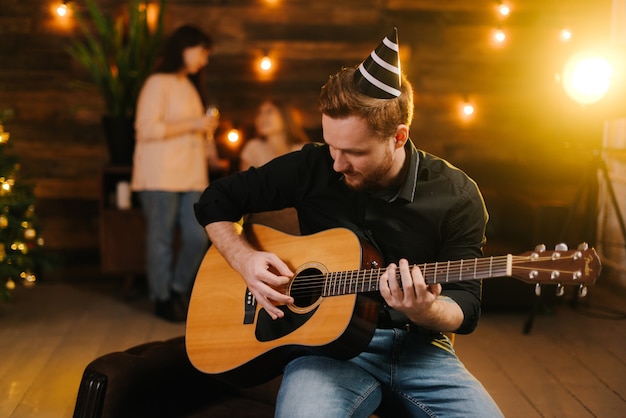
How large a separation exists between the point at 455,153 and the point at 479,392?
363 cm

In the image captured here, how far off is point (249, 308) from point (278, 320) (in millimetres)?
142

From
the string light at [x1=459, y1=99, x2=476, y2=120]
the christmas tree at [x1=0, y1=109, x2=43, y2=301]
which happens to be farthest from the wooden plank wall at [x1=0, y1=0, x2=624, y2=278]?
the christmas tree at [x1=0, y1=109, x2=43, y2=301]

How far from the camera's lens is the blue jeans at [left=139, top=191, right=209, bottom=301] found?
4090 millimetres

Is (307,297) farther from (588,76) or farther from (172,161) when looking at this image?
(588,76)

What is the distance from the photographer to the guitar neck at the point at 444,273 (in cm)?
164

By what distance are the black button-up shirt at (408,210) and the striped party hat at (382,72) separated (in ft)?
0.79

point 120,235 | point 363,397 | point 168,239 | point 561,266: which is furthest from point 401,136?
point 120,235

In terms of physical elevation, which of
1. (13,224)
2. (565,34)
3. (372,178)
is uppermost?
(565,34)

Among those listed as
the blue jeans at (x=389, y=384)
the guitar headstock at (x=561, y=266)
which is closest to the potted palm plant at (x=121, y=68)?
the blue jeans at (x=389, y=384)

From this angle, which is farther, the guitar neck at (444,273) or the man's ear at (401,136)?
the man's ear at (401,136)

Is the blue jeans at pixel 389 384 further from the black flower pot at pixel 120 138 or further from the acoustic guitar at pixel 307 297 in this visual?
the black flower pot at pixel 120 138

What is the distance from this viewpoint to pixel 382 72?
1874 mm

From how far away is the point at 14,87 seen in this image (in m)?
4.93

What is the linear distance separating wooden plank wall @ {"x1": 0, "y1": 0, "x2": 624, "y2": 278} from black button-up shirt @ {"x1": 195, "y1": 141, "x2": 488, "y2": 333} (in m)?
2.85
